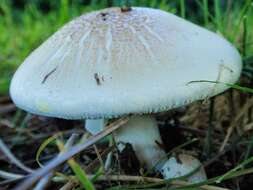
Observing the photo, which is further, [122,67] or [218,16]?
[218,16]

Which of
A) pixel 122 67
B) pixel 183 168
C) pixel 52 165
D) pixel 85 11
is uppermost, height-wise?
pixel 122 67

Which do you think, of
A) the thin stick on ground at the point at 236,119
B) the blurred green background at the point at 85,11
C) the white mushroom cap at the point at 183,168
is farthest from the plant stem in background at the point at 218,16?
the white mushroom cap at the point at 183,168

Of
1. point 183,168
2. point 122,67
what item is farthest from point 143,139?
point 122,67

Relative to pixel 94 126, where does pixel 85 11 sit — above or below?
above

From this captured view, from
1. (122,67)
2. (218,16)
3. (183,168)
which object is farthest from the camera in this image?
(218,16)

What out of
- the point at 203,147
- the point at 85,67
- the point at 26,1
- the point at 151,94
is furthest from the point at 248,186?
the point at 26,1

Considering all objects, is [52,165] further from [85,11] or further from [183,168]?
[85,11]

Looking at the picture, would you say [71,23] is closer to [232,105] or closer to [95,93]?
[95,93]
